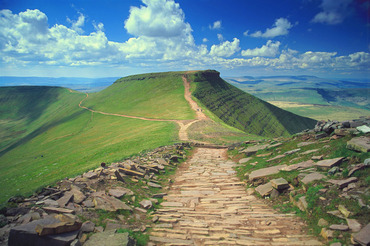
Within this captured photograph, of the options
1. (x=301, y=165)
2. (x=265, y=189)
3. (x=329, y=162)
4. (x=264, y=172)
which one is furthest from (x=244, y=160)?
(x=329, y=162)

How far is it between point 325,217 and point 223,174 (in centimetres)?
892

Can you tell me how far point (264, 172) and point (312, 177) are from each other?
12.0ft

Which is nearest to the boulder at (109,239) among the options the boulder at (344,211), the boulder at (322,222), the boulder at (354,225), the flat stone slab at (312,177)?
the boulder at (322,222)

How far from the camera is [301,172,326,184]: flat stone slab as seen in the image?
34.2 ft

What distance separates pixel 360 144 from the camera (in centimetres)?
1105

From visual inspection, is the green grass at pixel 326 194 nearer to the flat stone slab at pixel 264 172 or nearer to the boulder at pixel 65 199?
the flat stone slab at pixel 264 172

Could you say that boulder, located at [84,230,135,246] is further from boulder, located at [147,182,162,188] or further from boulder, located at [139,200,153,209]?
boulder, located at [147,182,162,188]

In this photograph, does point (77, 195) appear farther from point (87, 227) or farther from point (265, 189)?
point (265, 189)

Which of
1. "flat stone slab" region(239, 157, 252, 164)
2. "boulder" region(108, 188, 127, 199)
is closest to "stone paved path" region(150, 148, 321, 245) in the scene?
"boulder" region(108, 188, 127, 199)

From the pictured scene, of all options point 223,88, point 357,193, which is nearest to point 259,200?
point 357,193

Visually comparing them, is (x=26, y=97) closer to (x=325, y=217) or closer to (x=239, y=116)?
(x=239, y=116)

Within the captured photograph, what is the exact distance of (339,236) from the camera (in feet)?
23.3

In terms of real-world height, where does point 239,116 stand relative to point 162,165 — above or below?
below

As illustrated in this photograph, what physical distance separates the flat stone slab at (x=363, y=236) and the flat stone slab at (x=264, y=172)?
6.80 m
